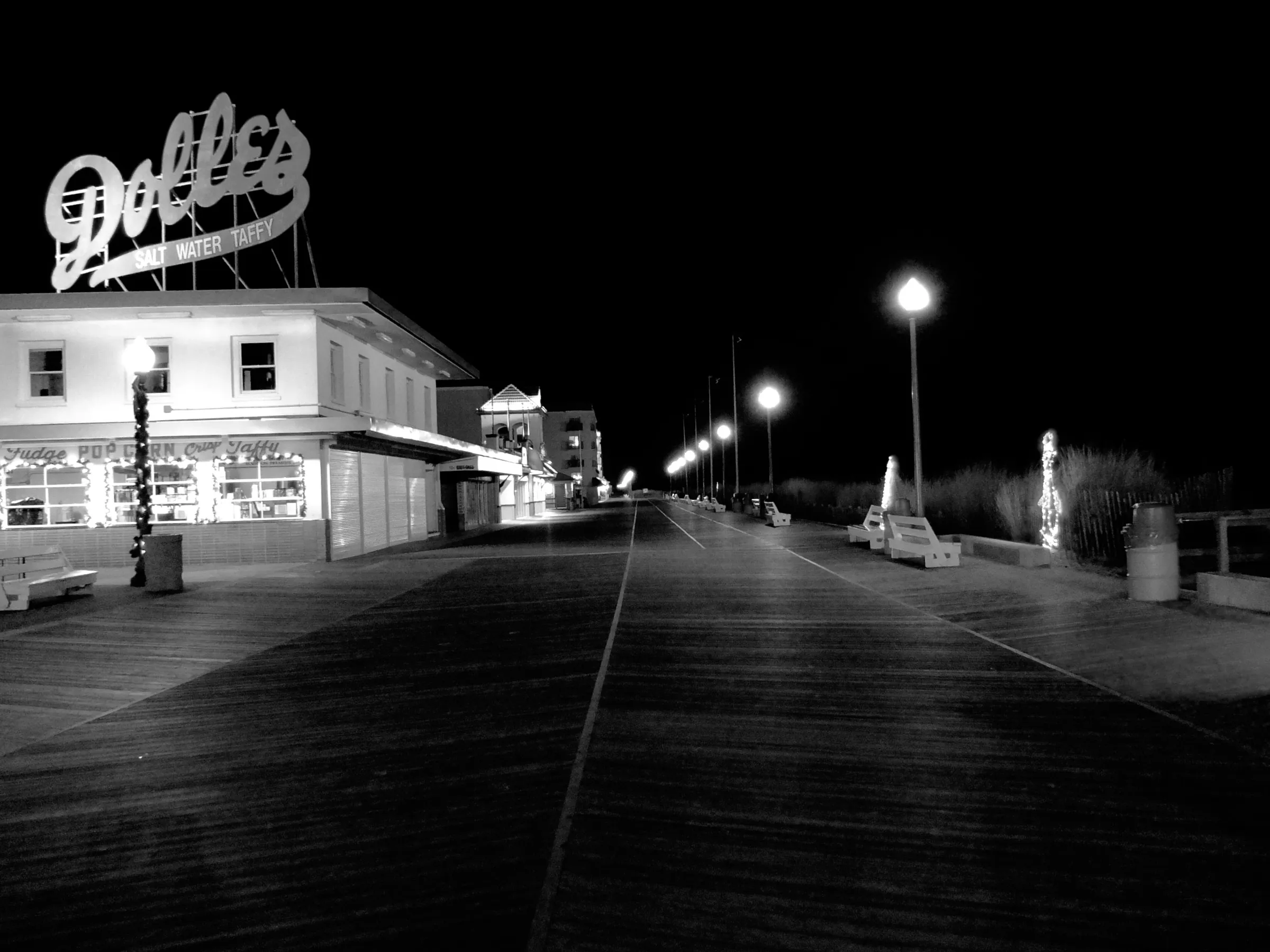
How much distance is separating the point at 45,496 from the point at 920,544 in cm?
2007

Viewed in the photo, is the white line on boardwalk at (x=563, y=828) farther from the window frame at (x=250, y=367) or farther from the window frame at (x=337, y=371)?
the window frame at (x=337, y=371)

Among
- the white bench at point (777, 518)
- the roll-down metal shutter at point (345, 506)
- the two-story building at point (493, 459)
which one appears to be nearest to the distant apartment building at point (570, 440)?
the two-story building at point (493, 459)

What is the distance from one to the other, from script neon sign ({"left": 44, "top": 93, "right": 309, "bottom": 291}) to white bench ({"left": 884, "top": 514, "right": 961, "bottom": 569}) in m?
15.7

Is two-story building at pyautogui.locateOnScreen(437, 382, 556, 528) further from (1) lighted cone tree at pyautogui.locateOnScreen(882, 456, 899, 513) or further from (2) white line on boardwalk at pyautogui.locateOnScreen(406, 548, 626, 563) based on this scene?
(1) lighted cone tree at pyautogui.locateOnScreen(882, 456, 899, 513)

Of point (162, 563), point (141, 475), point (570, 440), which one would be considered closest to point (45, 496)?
point (141, 475)

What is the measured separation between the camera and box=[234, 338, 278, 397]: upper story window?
23.1m

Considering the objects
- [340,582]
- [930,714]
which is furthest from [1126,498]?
[340,582]

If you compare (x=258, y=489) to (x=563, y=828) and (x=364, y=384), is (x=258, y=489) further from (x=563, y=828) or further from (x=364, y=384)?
(x=563, y=828)

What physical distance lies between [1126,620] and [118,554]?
21.3 metres

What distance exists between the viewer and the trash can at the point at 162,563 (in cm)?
1592

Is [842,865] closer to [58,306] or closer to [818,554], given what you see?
[818,554]

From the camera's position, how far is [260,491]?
23156 mm

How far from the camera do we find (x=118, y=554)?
22.5 meters

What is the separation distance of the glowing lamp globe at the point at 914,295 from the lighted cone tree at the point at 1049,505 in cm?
362
